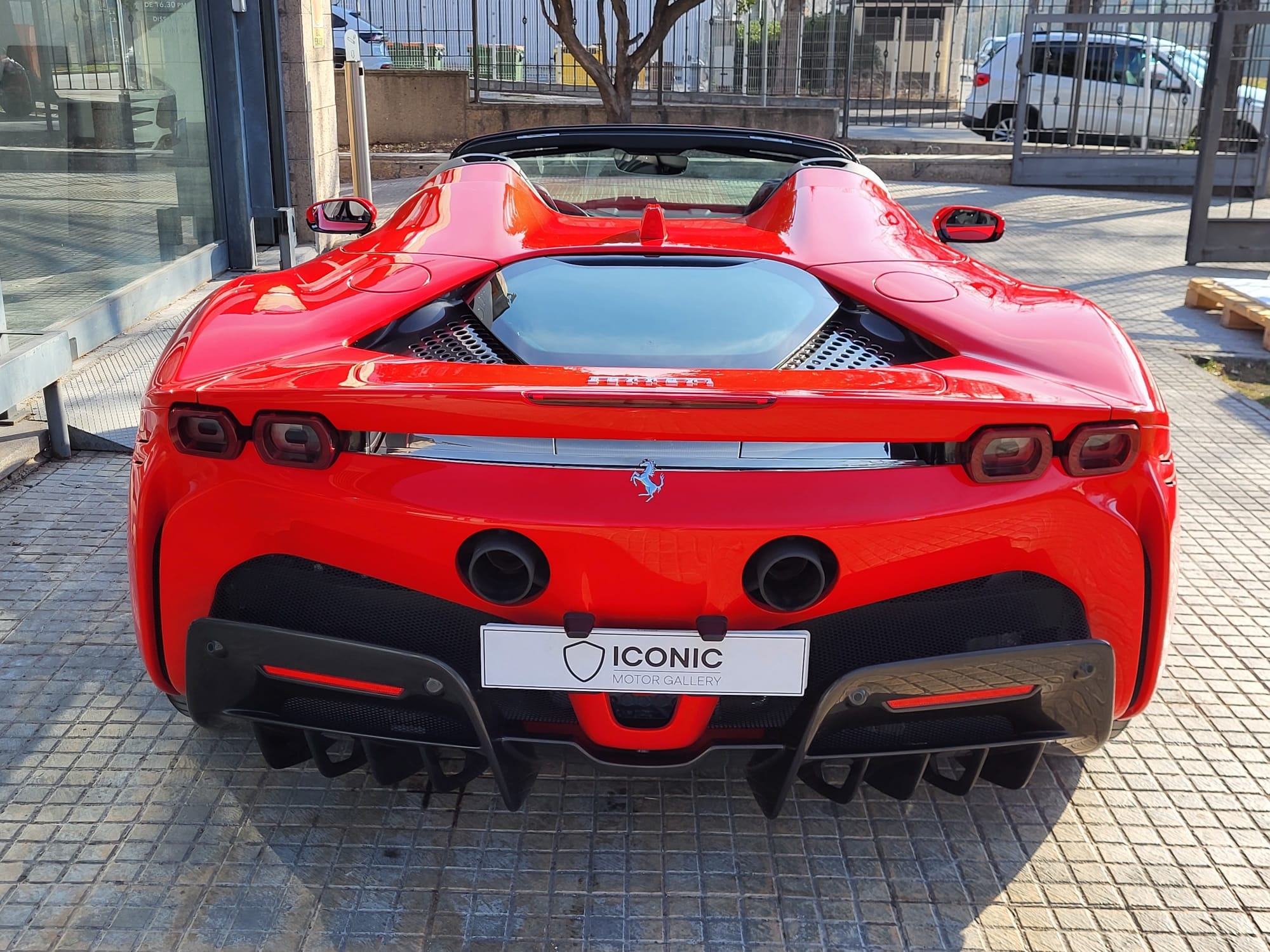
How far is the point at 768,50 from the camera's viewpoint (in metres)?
17.7

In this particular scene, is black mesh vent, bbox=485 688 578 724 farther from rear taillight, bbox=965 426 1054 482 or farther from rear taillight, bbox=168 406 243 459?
rear taillight, bbox=965 426 1054 482

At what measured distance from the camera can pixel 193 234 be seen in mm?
7883

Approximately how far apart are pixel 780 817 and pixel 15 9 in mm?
5081

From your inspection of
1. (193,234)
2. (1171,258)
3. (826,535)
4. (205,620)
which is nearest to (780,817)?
(826,535)

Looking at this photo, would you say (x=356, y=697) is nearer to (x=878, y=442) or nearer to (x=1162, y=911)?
(x=878, y=442)

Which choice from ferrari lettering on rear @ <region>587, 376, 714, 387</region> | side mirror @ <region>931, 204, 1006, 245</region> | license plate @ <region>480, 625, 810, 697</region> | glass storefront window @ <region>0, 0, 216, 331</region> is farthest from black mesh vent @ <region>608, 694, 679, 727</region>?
glass storefront window @ <region>0, 0, 216, 331</region>

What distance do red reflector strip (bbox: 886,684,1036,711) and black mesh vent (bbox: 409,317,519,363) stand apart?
954mm

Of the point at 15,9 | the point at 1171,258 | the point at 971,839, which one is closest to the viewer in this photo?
the point at 971,839

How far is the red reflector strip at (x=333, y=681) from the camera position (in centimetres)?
202

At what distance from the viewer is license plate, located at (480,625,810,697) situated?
1.95 meters

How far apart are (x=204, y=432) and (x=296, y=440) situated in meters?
0.17

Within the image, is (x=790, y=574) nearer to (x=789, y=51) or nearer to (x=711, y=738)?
(x=711, y=738)

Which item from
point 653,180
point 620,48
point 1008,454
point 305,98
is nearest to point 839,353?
point 1008,454

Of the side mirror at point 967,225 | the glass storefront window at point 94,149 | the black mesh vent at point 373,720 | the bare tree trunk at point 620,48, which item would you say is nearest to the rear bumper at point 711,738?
the black mesh vent at point 373,720
